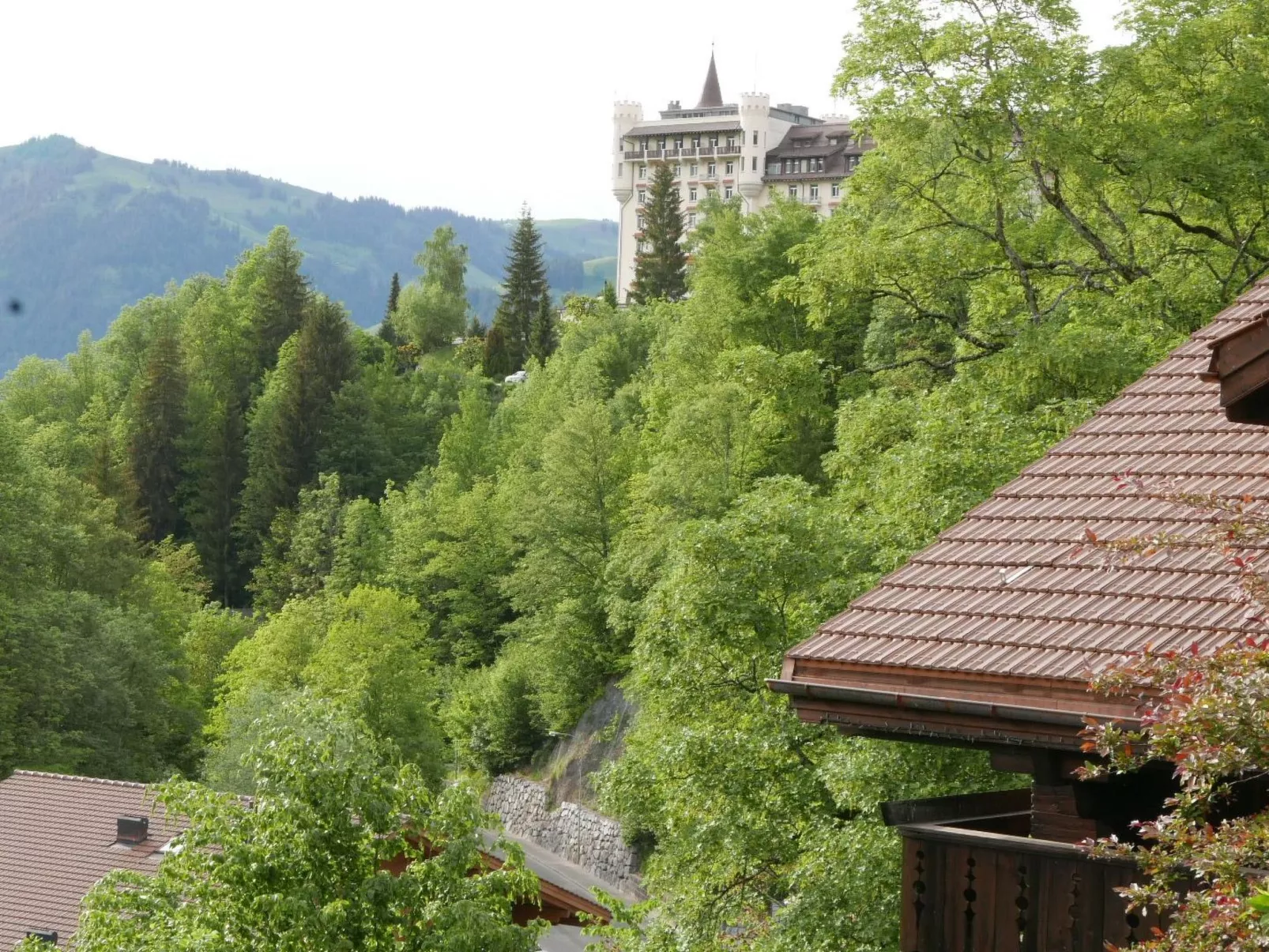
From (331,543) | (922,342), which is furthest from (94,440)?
(922,342)

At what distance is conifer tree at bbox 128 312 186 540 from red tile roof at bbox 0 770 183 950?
196 feet

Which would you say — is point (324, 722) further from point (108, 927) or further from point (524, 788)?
point (524, 788)

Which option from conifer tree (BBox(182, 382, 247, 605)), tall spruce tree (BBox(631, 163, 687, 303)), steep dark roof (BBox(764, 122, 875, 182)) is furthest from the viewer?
steep dark roof (BBox(764, 122, 875, 182))

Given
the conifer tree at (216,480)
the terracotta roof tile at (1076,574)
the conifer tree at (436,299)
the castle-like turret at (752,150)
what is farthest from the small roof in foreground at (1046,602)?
the castle-like turret at (752,150)

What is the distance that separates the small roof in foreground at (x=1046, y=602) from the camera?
5863 millimetres

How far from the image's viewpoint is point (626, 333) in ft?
234

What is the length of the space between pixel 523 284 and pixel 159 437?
26.4 meters

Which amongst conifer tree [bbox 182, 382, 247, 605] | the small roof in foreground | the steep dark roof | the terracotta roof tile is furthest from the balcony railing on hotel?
the steep dark roof

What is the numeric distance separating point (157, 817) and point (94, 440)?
61.6 meters

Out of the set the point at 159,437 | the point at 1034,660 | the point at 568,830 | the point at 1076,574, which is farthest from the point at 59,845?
the point at 159,437

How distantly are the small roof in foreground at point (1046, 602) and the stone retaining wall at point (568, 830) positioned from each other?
103ft

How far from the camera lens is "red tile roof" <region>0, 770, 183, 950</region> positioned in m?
23.4

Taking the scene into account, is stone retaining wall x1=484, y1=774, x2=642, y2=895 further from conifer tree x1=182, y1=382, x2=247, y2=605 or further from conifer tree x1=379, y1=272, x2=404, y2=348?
conifer tree x1=379, y1=272, x2=404, y2=348

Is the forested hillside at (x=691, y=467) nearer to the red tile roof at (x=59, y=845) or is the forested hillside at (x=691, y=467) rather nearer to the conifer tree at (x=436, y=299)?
the conifer tree at (x=436, y=299)
